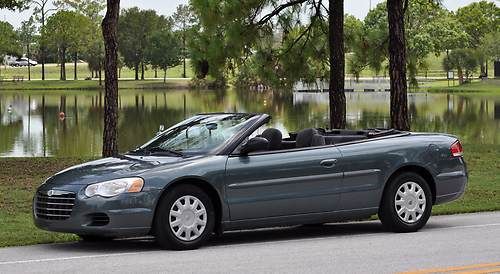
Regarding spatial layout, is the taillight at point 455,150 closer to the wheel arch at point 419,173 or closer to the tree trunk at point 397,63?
the wheel arch at point 419,173

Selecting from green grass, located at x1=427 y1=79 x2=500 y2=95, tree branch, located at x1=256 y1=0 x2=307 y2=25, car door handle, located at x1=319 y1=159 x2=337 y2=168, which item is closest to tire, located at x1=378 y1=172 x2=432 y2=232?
car door handle, located at x1=319 y1=159 x2=337 y2=168

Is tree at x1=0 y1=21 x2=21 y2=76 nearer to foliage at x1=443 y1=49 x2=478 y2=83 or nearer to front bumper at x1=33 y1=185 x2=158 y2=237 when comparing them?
foliage at x1=443 y1=49 x2=478 y2=83

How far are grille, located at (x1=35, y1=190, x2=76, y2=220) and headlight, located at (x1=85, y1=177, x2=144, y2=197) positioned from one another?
0.65 ft

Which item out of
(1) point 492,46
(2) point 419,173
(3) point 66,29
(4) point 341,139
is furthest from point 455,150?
(1) point 492,46

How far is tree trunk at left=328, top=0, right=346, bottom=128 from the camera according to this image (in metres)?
20.3

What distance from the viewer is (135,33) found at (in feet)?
382

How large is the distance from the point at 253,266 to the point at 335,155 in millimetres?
2287

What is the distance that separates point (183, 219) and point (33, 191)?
6.15 meters

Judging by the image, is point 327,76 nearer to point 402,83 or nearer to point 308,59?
point 308,59

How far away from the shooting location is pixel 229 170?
934 centimetres

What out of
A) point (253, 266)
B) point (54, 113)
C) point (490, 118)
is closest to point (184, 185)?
point (253, 266)

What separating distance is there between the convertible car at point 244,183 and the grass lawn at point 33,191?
2.76 ft

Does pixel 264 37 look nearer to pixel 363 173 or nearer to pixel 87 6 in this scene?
pixel 363 173

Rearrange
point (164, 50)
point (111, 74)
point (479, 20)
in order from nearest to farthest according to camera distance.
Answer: point (111, 74) → point (164, 50) → point (479, 20)
